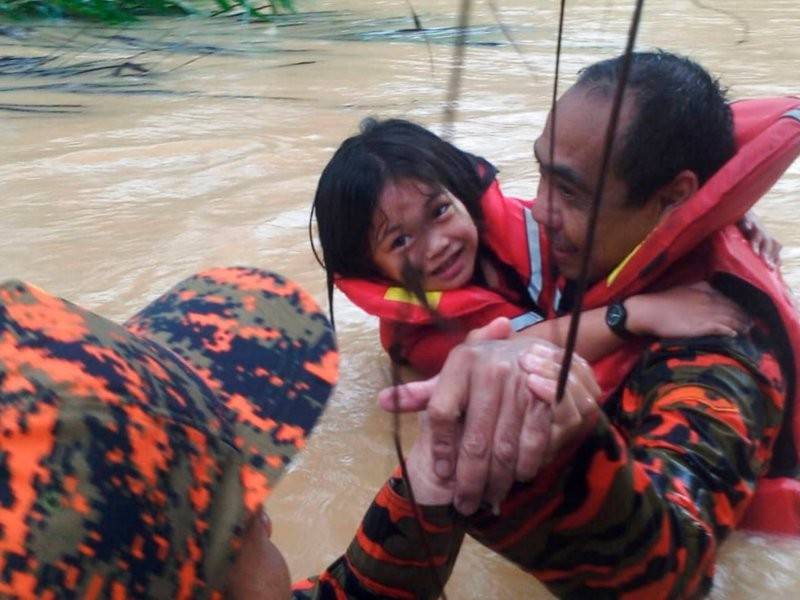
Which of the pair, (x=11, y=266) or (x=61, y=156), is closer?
(x=11, y=266)

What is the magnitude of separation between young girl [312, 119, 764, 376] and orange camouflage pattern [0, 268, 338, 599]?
3.69ft

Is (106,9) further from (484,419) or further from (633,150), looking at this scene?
(484,419)

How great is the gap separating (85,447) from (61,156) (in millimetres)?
3280

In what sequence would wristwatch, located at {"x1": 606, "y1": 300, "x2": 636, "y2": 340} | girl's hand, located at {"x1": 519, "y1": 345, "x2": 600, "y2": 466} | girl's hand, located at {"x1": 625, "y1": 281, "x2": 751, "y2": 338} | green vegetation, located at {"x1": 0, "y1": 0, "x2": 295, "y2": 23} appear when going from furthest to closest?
green vegetation, located at {"x1": 0, "y1": 0, "x2": 295, "y2": 23} < wristwatch, located at {"x1": 606, "y1": 300, "x2": 636, "y2": 340} < girl's hand, located at {"x1": 625, "y1": 281, "x2": 751, "y2": 338} < girl's hand, located at {"x1": 519, "y1": 345, "x2": 600, "y2": 466}

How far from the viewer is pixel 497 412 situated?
3.69ft

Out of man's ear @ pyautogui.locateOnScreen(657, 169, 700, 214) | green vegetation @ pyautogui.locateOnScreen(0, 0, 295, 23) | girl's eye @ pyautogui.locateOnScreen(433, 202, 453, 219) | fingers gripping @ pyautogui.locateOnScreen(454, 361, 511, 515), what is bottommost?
green vegetation @ pyautogui.locateOnScreen(0, 0, 295, 23)

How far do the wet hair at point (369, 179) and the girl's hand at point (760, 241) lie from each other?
0.59 metres

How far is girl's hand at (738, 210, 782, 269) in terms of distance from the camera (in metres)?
2.29

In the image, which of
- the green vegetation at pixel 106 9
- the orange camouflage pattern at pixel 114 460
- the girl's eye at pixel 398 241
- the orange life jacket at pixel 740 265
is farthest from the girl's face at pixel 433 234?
the green vegetation at pixel 106 9

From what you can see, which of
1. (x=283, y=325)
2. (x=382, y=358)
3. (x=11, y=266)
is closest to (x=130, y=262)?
(x=11, y=266)

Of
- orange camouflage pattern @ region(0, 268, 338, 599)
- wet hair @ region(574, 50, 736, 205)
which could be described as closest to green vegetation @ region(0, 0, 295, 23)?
wet hair @ region(574, 50, 736, 205)

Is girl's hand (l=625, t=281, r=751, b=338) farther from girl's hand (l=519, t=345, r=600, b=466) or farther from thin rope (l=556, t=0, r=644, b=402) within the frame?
thin rope (l=556, t=0, r=644, b=402)

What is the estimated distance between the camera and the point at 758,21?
6703 millimetres

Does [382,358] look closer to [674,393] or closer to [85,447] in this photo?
[674,393]
